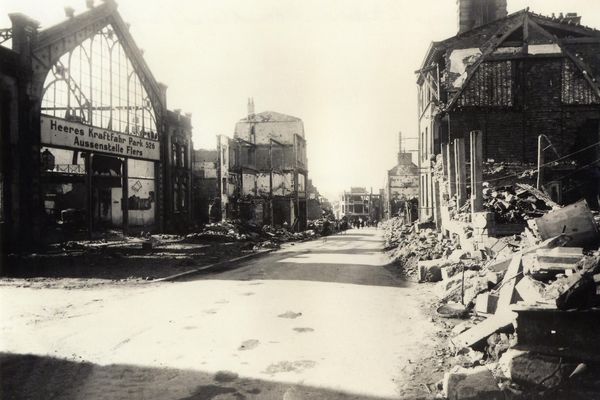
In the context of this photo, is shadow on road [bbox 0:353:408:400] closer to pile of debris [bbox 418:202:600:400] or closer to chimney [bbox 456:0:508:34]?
pile of debris [bbox 418:202:600:400]

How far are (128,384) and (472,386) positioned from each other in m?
3.60

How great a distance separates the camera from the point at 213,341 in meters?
6.41

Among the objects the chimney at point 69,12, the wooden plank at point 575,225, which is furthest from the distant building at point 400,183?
the wooden plank at point 575,225

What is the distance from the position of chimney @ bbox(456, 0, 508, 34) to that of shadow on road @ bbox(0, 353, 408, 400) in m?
25.0

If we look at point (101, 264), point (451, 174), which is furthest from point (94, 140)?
point (451, 174)

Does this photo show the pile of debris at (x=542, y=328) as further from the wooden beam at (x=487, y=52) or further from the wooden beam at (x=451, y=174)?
the wooden beam at (x=487, y=52)

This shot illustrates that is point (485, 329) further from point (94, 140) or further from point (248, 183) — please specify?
point (248, 183)

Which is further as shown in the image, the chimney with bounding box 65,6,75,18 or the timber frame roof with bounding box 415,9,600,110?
the timber frame roof with bounding box 415,9,600,110

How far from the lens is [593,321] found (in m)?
4.47

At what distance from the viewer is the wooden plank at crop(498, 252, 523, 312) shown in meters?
6.16

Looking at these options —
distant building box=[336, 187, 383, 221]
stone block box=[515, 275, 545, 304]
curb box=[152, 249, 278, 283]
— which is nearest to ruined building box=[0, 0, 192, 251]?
curb box=[152, 249, 278, 283]

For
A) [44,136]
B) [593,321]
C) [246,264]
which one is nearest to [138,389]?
[593,321]

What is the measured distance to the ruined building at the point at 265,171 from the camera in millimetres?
37812

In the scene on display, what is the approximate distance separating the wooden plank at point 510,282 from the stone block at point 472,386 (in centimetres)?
175
